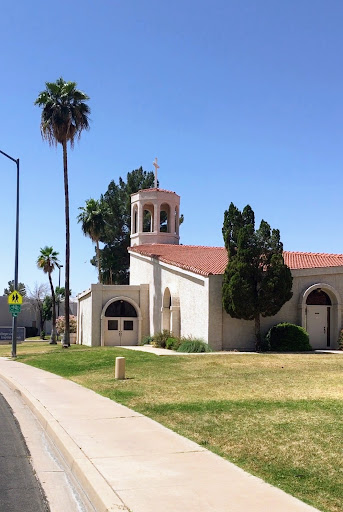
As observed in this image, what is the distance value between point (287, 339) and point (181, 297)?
266 inches

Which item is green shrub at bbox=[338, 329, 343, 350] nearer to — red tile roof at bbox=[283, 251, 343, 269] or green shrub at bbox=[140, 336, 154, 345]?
red tile roof at bbox=[283, 251, 343, 269]

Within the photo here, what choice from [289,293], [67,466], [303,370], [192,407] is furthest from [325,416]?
[289,293]

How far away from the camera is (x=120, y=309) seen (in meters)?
39.2

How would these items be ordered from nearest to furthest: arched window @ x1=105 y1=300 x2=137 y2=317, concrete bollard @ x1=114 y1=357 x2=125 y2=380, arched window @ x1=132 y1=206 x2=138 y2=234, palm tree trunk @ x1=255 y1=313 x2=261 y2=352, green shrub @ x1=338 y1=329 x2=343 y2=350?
concrete bollard @ x1=114 y1=357 x2=125 y2=380 < palm tree trunk @ x1=255 y1=313 x2=261 y2=352 < green shrub @ x1=338 y1=329 x2=343 y2=350 < arched window @ x1=105 y1=300 x2=137 y2=317 < arched window @ x1=132 y1=206 x2=138 y2=234

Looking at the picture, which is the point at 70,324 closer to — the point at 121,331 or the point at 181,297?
the point at 121,331

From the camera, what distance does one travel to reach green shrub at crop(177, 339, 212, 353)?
1158 inches

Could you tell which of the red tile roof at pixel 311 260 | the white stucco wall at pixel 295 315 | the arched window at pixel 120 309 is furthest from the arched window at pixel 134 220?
the white stucco wall at pixel 295 315

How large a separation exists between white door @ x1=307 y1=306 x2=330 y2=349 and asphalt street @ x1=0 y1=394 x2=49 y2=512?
2245 cm

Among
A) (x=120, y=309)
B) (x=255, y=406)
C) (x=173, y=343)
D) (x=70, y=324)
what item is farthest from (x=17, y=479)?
(x=70, y=324)

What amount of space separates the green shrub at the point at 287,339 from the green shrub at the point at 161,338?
20.8ft

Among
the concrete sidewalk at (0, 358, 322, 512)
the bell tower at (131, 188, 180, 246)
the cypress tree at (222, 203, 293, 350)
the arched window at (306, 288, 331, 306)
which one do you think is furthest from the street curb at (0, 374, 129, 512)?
the bell tower at (131, 188, 180, 246)

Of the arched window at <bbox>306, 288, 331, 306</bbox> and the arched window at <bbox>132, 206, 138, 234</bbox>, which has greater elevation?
the arched window at <bbox>132, 206, 138, 234</bbox>

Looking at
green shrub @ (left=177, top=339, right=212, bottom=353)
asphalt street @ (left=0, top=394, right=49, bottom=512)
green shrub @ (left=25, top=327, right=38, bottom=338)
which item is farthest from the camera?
green shrub @ (left=25, top=327, right=38, bottom=338)

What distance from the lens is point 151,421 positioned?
11.2m
